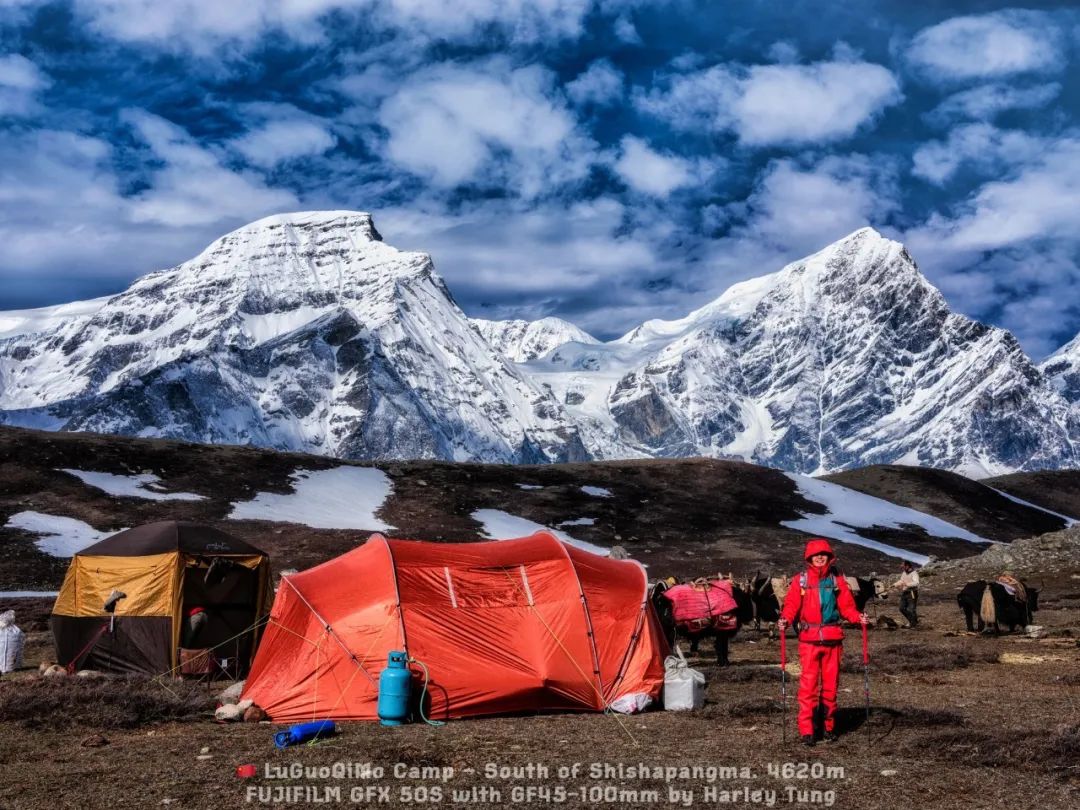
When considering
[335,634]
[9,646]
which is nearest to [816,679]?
[335,634]

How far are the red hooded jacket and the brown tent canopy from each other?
43.9ft

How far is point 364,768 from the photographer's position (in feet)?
40.4

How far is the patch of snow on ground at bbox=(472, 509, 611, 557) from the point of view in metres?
65.9

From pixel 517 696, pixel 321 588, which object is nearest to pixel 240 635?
pixel 321 588

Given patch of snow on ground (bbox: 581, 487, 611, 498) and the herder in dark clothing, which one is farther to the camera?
patch of snow on ground (bbox: 581, 487, 611, 498)

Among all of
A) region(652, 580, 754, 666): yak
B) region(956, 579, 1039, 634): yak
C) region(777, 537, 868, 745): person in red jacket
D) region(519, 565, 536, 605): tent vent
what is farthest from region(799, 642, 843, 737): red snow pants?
region(956, 579, 1039, 634): yak

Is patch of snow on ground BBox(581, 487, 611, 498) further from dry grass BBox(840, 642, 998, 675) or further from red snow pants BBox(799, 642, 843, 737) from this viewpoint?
red snow pants BBox(799, 642, 843, 737)

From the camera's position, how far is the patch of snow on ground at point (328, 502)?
65.6 m

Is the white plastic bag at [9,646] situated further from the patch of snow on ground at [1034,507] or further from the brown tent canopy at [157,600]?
the patch of snow on ground at [1034,507]

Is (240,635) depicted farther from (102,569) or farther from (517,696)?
(517,696)

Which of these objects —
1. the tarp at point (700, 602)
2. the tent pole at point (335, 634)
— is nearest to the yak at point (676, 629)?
the tarp at point (700, 602)

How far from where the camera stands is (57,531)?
56.2 m

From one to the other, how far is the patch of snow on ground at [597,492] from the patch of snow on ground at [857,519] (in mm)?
14752

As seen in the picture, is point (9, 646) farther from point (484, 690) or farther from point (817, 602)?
point (817, 602)
